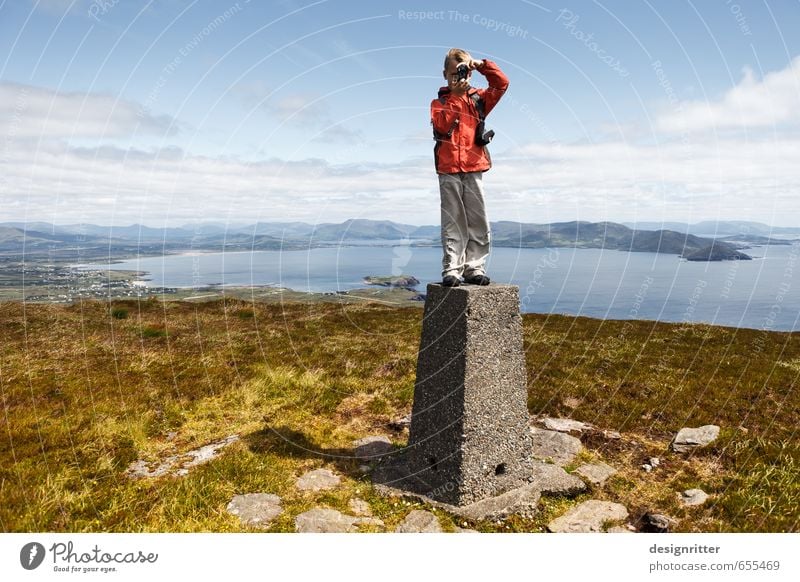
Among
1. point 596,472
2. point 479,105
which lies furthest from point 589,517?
point 479,105

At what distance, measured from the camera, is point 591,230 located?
18138cm

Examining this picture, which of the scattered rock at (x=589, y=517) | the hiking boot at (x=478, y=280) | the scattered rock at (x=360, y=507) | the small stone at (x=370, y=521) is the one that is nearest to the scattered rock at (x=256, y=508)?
the scattered rock at (x=360, y=507)

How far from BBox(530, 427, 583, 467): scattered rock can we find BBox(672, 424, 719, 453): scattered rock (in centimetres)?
185

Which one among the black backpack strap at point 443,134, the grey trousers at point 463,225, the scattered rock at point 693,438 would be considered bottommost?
the scattered rock at point 693,438

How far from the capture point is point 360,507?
6.62 m

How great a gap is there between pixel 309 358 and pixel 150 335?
24.7ft

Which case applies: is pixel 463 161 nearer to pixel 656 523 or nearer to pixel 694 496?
pixel 656 523

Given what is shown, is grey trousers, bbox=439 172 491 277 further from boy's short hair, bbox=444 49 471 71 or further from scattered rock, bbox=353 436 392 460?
scattered rock, bbox=353 436 392 460

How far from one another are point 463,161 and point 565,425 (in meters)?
6.31

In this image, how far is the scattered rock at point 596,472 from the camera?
7.57 metres

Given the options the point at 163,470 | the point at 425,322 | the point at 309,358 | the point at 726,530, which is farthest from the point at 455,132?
the point at 309,358

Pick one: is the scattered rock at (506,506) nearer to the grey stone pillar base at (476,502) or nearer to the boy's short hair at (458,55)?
the grey stone pillar base at (476,502)

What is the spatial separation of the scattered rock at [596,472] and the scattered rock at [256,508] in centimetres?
495
